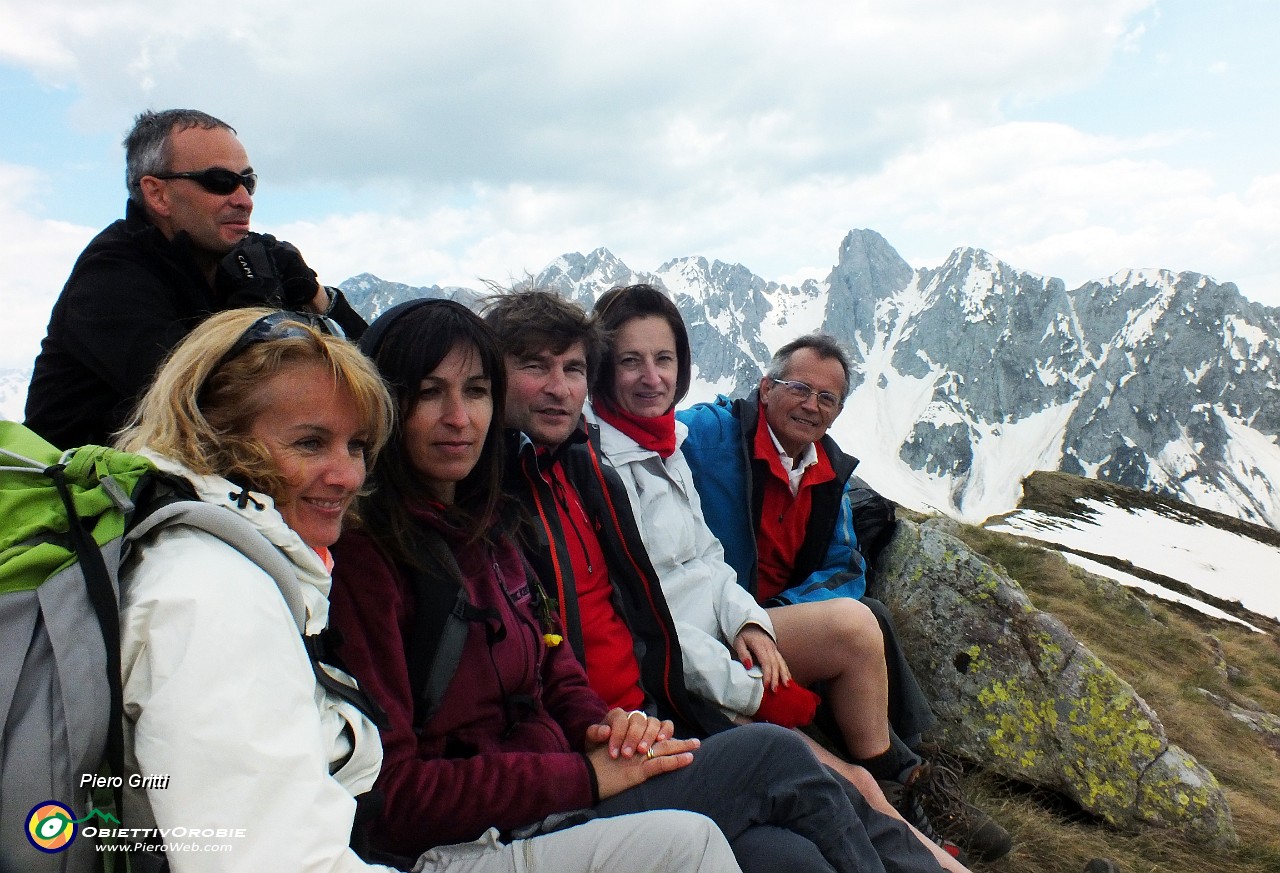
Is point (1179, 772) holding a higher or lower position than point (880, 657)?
lower

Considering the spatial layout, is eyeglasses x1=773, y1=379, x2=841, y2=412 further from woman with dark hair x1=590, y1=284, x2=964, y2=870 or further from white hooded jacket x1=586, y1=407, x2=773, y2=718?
white hooded jacket x1=586, y1=407, x2=773, y2=718

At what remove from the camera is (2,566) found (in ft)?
5.43

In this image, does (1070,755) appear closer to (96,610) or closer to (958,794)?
(958,794)

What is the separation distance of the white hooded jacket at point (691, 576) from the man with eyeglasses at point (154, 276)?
231 cm

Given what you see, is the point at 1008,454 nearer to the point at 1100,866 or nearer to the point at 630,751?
the point at 1100,866

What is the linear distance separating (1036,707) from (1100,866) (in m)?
1.35

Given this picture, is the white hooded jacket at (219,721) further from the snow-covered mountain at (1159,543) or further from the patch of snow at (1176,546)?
the patch of snow at (1176,546)

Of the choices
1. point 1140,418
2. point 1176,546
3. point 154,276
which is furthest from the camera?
point 1140,418

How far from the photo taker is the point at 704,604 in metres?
4.76

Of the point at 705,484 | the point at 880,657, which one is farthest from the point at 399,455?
the point at 880,657

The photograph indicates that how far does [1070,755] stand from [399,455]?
6056 millimetres

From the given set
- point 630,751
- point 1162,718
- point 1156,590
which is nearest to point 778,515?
point 630,751

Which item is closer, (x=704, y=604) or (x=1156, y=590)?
(x=704, y=604)

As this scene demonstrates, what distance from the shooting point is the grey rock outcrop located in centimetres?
598
